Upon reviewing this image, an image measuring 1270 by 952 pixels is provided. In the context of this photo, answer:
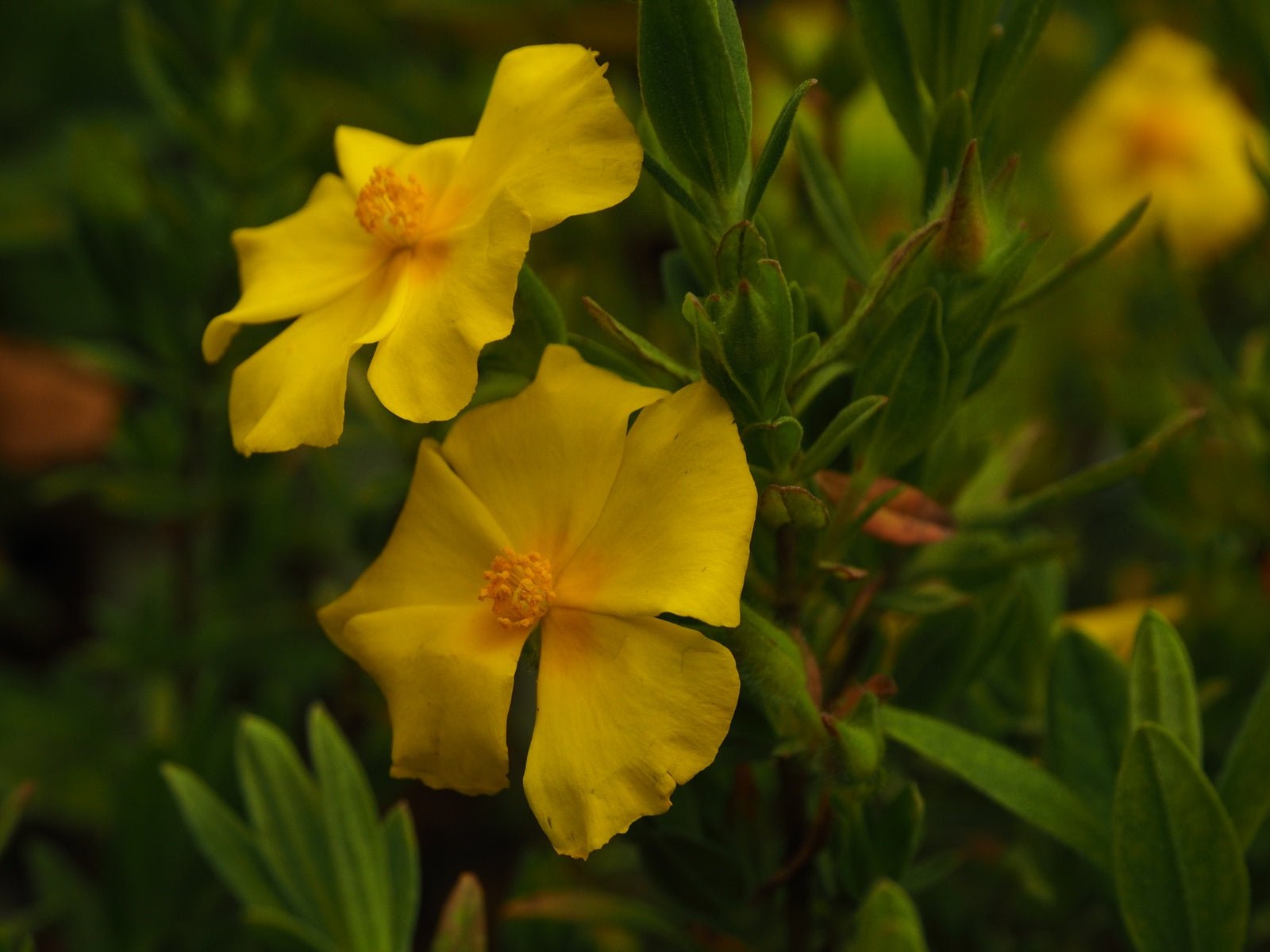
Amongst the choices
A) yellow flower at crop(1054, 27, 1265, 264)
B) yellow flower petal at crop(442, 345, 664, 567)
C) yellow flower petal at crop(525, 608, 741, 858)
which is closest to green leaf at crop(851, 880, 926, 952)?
yellow flower petal at crop(525, 608, 741, 858)

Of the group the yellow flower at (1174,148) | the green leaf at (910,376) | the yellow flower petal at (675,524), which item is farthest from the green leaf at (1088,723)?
the yellow flower at (1174,148)

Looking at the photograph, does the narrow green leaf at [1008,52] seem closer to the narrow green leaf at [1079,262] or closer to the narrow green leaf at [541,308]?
the narrow green leaf at [1079,262]

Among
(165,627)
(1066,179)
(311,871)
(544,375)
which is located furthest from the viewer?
(1066,179)

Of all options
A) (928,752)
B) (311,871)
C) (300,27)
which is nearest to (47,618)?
(300,27)

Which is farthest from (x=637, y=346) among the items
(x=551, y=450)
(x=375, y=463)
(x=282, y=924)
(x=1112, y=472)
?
(x=375, y=463)

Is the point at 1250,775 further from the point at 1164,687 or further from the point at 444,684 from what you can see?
the point at 444,684

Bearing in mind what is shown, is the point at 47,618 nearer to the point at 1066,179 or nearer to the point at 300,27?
the point at 300,27

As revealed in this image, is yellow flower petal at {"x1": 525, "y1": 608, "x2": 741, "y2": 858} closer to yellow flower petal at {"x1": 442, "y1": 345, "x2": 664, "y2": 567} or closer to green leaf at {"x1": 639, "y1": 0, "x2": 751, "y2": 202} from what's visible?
yellow flower petal at {"x1": 442, "y1": 345, "x2": 664, "y2": 567}
